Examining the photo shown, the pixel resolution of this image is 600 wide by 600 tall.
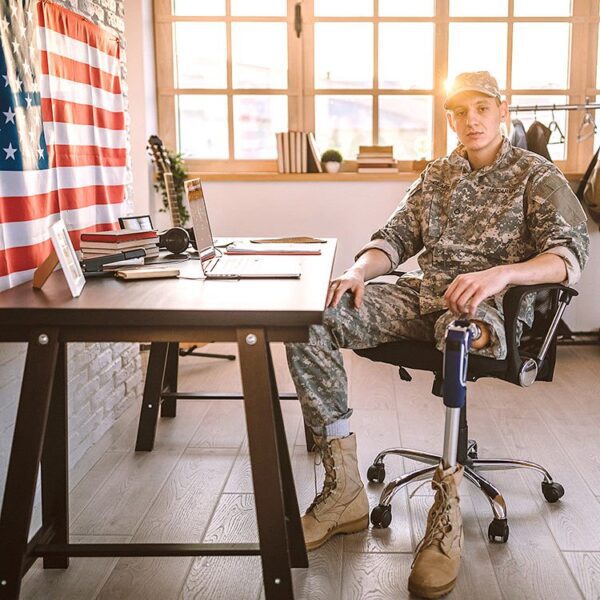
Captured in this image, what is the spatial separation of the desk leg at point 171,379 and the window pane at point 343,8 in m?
2.30

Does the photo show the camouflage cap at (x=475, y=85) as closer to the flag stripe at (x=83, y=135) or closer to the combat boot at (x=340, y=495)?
the combat boot at (x=340, y=495)

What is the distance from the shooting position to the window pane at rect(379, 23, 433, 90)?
15.7ft

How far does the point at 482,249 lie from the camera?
2.61 meters

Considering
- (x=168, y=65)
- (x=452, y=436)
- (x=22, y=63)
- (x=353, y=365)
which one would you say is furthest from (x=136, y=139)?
(x=452, y=436)

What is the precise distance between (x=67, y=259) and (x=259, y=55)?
3105 millimetres

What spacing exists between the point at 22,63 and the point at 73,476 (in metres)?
1.32

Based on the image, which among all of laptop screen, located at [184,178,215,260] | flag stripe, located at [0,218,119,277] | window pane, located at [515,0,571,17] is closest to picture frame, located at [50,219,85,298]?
flag stripe, located at [0,218,119,277]

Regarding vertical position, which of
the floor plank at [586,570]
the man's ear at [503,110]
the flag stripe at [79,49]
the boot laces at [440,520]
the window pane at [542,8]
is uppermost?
the window pane at [542,8]

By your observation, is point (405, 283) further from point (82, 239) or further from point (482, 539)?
point (82, 239)

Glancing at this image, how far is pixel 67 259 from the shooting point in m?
2.01

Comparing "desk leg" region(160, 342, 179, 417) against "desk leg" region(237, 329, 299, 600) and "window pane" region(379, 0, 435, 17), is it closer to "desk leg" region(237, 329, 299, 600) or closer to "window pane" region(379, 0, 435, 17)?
"desk leg" region(237, 329, 299, 600)

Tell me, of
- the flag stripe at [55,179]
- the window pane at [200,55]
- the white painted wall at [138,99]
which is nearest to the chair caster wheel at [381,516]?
the flag stripe at [55,179]

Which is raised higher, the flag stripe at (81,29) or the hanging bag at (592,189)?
the flag stripe at (81,29)

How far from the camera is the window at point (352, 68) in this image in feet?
15.5
